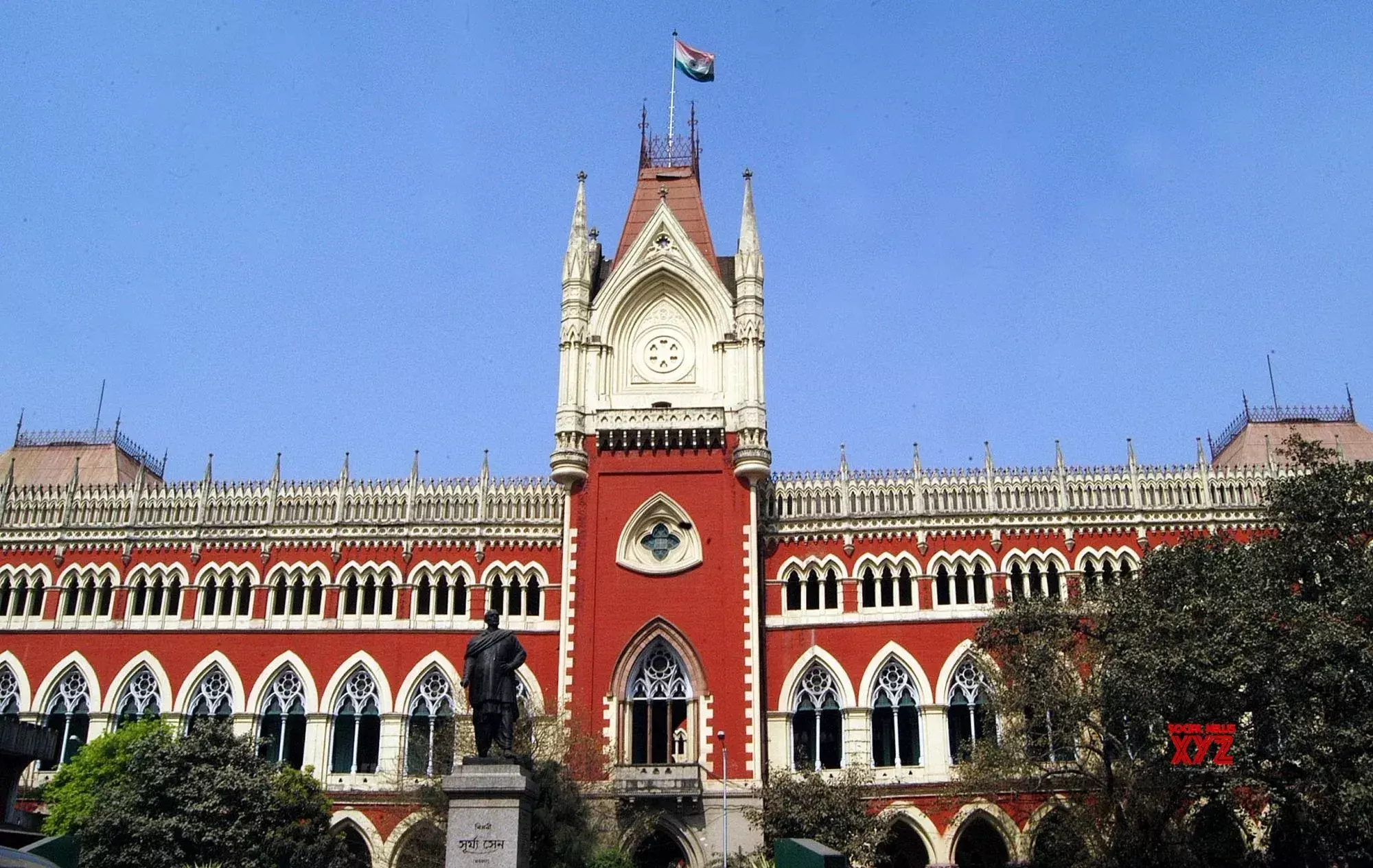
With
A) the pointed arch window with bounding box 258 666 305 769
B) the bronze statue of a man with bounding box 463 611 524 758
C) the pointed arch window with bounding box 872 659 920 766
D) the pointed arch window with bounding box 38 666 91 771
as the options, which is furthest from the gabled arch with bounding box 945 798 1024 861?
the pointed arch window with bounding box 38 666 91 771

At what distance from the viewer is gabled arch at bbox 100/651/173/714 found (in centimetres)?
4288

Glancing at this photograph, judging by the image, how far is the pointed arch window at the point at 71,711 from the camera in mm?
42906

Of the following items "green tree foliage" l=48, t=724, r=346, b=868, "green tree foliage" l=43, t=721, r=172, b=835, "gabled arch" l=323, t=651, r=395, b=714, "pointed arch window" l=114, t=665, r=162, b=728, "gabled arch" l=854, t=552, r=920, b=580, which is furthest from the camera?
"pointed arch window" l=114, t=665, r=162, b=728

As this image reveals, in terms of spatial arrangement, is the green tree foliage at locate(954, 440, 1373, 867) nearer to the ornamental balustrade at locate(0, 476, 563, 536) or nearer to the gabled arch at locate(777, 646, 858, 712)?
the gabled arch at locate(777, 646, 858, 712)

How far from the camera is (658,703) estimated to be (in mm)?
41031

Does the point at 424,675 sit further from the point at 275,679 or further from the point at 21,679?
the point at 21,679

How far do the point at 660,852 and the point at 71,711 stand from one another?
778 inches

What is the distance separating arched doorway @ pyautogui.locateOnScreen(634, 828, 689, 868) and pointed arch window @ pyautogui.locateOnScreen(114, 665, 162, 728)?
1629cm

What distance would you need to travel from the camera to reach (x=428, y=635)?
141 ft

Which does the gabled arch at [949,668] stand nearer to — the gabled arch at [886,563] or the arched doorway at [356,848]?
the gabled arch at [886,563]

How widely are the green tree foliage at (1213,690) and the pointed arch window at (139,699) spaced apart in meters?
25.5

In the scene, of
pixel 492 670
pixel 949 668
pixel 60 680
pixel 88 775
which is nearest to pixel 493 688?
pixel 492 670

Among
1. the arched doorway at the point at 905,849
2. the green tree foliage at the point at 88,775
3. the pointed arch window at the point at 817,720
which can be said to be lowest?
the arched doorway at the point at 905,849

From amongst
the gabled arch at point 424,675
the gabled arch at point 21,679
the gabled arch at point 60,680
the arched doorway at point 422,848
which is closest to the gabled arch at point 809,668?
the gabled arch at point 424,675
